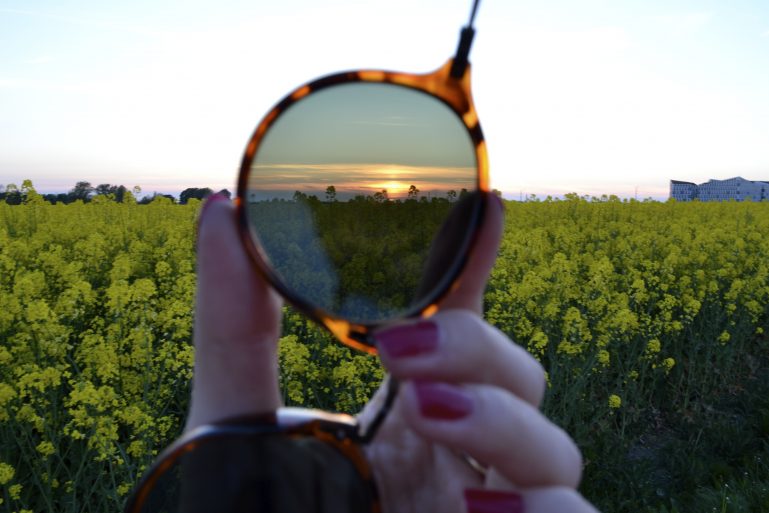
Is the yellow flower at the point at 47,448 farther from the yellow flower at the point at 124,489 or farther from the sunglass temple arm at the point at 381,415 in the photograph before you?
the sunglass temple arm at the point at 381,415

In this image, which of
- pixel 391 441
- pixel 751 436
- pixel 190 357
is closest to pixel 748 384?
pixel 751 436

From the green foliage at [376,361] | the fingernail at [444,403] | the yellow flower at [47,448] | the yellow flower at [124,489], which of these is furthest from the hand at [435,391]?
the yellow flower at [47,448]

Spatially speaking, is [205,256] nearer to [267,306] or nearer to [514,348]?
[267,306]

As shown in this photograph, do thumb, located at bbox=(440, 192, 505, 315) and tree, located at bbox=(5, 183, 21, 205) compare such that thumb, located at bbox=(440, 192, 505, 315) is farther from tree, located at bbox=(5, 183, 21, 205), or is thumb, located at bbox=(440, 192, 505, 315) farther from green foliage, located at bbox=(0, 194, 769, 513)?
tree, located at bbox=(5, 183, 21, 205)

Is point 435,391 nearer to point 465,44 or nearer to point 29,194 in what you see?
point 465,44

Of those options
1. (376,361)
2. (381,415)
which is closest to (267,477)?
(381,415)

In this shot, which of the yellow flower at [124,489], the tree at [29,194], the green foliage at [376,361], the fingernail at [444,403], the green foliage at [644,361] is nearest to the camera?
the fingernail at [444,403]

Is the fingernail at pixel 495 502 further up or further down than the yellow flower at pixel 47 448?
further up
